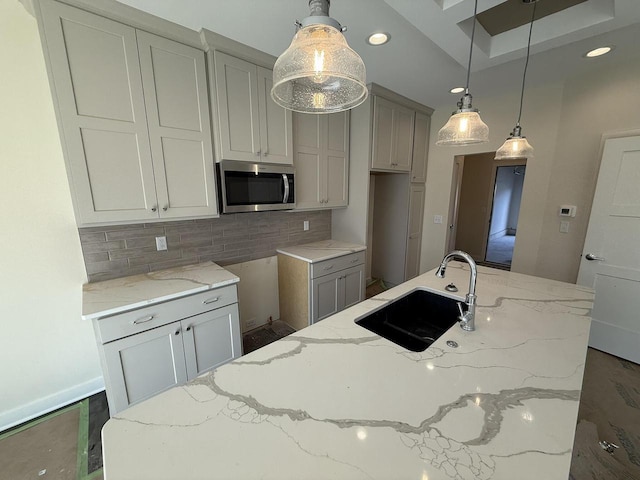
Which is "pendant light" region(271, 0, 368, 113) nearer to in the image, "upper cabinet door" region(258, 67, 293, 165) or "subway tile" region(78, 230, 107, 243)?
"upper cabinet door" region(258, 67, 293, 165)

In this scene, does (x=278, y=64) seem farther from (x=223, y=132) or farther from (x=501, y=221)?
(x=501, y=221)

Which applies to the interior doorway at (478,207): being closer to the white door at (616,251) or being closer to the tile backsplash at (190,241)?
the white door at (616,251)

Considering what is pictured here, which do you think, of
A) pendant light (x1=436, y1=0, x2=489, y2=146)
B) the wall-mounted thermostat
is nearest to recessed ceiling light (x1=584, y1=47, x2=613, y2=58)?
the wall-mounted thermostat

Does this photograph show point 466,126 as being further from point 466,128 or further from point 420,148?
point 420,148

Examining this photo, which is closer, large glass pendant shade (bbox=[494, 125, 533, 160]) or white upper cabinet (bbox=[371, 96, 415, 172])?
large glass pendant shade (bbox=[494, 125, 533, 160])

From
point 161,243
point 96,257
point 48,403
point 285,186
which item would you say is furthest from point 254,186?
point 48,403

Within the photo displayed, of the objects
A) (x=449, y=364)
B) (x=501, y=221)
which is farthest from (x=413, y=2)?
(x=501, y=221)

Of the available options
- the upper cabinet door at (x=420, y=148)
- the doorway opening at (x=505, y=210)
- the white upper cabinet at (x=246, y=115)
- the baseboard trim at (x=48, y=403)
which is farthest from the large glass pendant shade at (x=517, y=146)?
the doorway opening at (x=505, y=210)

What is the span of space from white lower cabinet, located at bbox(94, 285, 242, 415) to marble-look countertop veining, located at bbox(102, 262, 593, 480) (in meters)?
0.89

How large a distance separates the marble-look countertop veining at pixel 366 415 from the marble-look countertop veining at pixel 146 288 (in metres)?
0.87

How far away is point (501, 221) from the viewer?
326 inches

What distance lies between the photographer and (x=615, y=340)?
2326 mm

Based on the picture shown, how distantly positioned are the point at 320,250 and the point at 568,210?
255 cm

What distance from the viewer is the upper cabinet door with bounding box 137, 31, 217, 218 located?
64.3 inches
